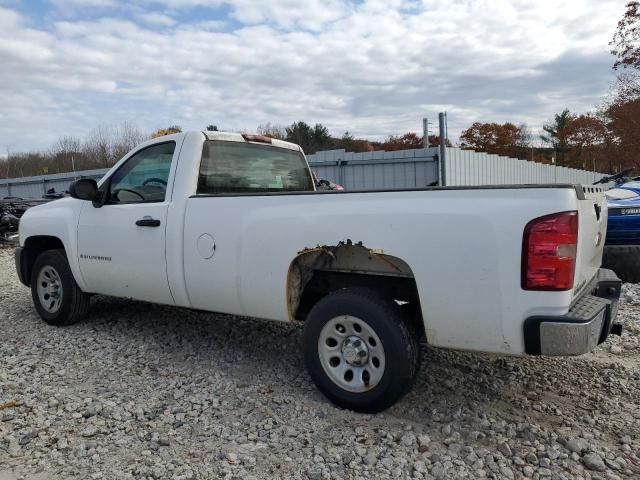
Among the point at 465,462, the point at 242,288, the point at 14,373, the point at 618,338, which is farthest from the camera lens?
the point at 618,338

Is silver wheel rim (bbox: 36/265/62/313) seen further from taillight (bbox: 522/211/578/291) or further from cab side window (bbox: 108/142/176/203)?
taillight (bbox: 522/211/578/291)

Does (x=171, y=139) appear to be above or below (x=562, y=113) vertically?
below

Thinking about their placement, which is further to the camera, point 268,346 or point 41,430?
point 268,346

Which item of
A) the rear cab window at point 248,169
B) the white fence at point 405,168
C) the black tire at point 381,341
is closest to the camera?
the black tire at point 381,341

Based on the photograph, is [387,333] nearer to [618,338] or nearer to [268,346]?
[268,346]

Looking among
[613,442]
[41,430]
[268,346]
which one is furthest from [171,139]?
[613,442]

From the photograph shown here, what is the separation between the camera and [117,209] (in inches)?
193

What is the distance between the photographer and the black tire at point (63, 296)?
544 cm

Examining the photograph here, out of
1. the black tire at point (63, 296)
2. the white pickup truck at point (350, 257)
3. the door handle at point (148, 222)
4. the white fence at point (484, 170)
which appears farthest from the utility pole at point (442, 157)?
the door handle at point (148, 222)

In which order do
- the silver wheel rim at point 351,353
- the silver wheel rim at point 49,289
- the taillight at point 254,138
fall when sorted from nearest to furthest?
1. the silver wheel rim at point 351,353
2. the taillight at point 254,138
3. the silver wheel rim at point 49,289

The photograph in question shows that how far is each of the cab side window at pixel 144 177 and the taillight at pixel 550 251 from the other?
2920 mm

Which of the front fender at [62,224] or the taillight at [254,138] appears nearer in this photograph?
the taillight at [254,138]

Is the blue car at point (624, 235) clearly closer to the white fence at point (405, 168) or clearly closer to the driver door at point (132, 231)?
the driver door at point (132, 231)

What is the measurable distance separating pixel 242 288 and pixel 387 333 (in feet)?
3.85
